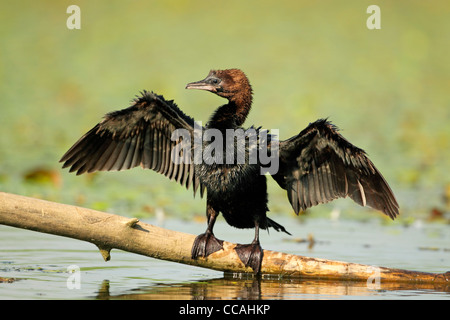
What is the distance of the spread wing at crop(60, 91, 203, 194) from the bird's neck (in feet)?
0.68

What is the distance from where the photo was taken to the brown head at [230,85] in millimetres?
6066

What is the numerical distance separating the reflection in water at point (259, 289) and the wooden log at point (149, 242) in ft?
0.19

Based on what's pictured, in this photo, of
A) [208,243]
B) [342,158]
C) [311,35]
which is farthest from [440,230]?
→ [311,35]

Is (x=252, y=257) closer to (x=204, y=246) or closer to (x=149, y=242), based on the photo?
(x=204, y=246)

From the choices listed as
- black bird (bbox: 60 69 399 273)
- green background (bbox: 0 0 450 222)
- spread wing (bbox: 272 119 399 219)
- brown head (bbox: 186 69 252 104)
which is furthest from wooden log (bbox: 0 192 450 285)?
green background (bbox: 0 0 450 222)

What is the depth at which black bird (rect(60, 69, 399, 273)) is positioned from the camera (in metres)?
5.47

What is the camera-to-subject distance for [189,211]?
818cm

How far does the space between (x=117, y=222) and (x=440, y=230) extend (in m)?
3.92

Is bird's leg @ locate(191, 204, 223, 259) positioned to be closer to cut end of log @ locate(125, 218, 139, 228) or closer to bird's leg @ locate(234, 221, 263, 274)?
bird's leg @ locate(234, 221, 263, 274)

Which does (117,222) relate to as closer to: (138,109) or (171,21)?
(138,109)

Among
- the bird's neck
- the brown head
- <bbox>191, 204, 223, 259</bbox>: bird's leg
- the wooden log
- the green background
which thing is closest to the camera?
the wooden log

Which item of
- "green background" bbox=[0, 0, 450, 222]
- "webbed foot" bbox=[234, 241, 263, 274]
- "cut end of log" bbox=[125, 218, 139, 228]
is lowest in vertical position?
"webbed foot" bbox=[234, 241, 263, 274]

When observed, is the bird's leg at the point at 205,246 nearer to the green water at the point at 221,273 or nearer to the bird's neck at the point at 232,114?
the green water at the point at 221,273

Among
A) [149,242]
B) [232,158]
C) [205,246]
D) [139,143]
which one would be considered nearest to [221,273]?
[205,246]
